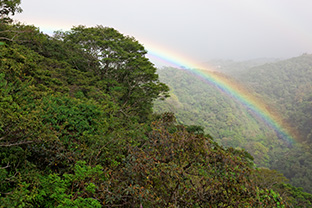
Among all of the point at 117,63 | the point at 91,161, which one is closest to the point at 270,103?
the point at 117,63

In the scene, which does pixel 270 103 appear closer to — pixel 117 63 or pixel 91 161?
pixel 117 63

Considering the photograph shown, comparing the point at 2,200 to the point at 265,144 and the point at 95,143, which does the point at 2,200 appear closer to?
the point at 95,143

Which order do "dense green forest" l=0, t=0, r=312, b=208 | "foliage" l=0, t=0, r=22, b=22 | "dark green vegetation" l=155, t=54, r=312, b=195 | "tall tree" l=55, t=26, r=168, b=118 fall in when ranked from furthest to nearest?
"dark green vegetation" l=155, t=54, r=312, b=195 < "tall tree" l=55, t=26, r=168, b=118 < "foliage" l=0, t=0, r=22, b=22 < "dense green forest" l=0, t=0, r=312, b=208

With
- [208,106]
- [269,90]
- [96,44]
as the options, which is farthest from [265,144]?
[96,44]

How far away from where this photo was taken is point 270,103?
86.6 meters

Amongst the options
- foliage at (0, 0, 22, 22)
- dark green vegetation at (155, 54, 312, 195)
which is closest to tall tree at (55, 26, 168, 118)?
foliage at (0, 0, 22, 22)

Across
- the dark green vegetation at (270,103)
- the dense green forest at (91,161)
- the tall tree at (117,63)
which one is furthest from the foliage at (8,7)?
the dark green vegetation at (270,103)

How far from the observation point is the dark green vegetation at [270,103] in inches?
1914

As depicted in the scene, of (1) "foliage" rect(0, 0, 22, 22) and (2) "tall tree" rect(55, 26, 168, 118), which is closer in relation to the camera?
(1) "foliage" rect(0, 0, 22, 22)

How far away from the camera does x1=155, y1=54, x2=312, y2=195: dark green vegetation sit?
48.6 m

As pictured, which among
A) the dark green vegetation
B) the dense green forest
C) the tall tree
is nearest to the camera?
the dense green forest

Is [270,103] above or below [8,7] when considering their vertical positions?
below

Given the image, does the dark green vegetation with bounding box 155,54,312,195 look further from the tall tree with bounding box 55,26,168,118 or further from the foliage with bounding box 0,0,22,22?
the foliage with bounding box 0,0,22,22

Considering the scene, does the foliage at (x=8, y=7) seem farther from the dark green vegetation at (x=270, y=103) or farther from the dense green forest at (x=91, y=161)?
the dark green vegetation at (x=270, y=103)
